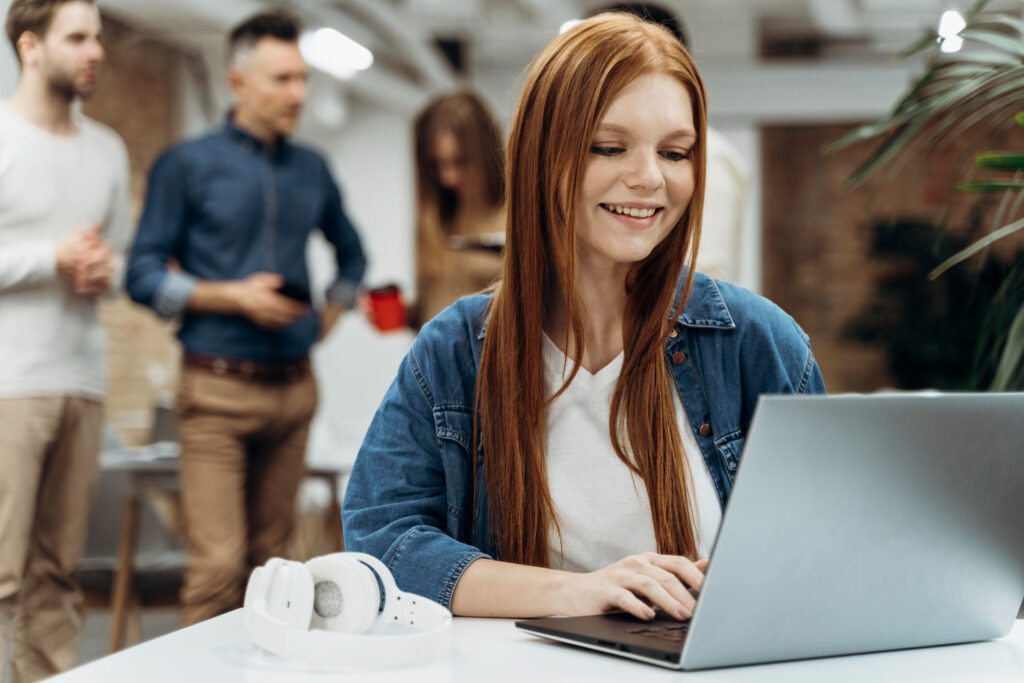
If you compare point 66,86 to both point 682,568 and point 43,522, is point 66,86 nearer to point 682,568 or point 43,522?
point 43,522

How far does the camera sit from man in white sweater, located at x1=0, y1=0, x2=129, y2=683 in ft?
6.84

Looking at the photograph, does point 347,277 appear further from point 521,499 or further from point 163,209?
point 521,499

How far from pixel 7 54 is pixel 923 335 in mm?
6644

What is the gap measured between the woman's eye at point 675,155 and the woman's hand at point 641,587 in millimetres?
472

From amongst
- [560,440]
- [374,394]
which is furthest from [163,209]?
[374,394]

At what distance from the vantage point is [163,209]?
9.54 ft

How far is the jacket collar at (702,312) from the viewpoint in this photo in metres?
1.31

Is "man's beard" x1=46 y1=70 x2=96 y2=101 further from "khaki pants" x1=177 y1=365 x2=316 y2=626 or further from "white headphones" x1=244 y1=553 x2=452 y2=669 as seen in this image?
"white headphones" x1=244 y1=553 x2=452 y2=669

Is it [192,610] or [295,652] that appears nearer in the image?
[295,652]

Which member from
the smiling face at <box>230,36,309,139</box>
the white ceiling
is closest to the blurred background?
the white ceiling

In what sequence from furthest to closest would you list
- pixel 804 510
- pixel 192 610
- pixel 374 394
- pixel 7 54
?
1. pixel 374 394
2. pixel 192 610
3. pixel 7 54
4. pixel 804 510

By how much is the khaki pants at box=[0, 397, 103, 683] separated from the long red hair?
1188 mm

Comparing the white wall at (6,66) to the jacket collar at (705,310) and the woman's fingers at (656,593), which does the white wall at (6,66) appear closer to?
the jacket collar at (705,310)

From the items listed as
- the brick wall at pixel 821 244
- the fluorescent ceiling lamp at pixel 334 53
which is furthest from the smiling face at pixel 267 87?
the brick wall at pixel 821 244
